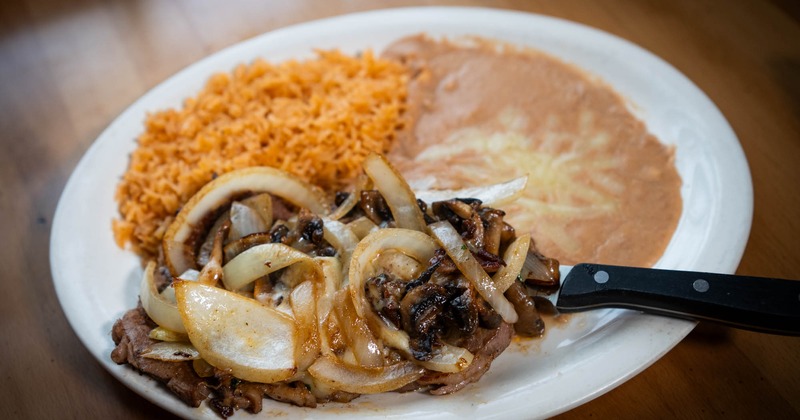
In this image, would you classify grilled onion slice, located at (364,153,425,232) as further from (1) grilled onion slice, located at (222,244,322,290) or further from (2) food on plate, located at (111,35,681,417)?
(1) grilled onion slice, located at (222,244,322,290)

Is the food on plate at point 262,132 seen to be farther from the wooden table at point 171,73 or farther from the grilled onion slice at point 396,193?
the grilled onion slice at point 396,193

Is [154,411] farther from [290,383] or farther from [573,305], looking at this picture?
[573,305]

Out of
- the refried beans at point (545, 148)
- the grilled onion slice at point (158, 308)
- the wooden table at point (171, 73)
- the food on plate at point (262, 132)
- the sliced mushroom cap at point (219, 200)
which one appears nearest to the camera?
the grilled onion slice at point (158, 308)

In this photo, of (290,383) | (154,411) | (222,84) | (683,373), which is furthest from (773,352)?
(222,84)

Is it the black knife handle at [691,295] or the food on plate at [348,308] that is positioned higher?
the food on plate at [348,308]

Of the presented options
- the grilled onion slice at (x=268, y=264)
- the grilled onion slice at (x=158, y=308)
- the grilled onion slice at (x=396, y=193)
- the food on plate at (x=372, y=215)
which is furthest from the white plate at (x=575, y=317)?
the grilled onion slice at (x=396, y=193)

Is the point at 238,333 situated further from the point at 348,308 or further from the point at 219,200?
the point at 219,200
